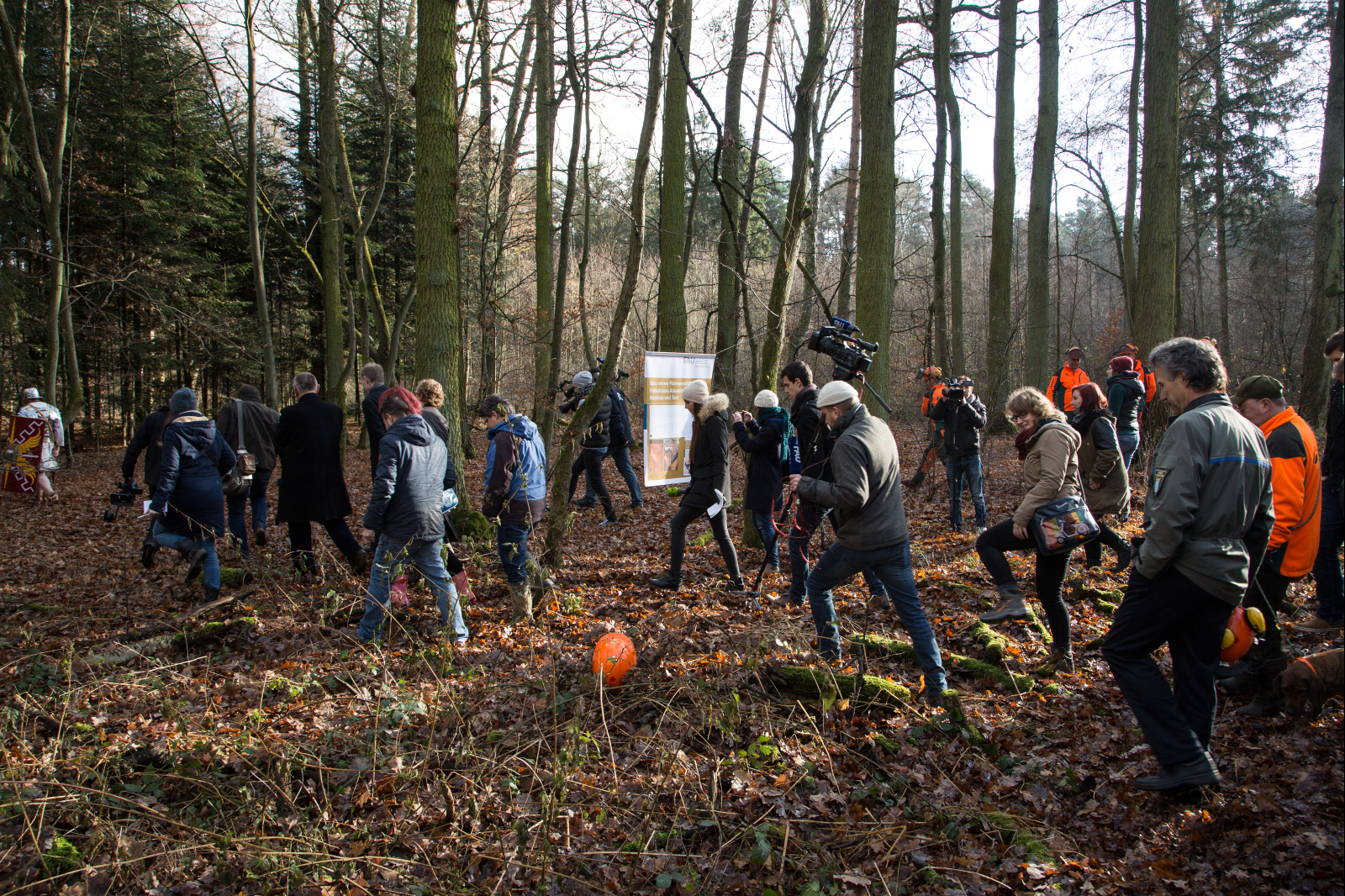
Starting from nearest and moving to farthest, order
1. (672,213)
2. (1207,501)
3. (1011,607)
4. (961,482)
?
1. (1207,501)
2. (1011,607)
3. (961,482)
4. (672,213)

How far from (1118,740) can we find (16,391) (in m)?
21.1

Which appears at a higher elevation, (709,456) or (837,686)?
(709,456)

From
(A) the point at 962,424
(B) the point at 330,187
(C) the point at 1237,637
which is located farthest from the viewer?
(B) the point at 330,187

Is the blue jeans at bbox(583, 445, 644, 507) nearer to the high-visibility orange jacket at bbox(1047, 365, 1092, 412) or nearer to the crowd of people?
the crowd of people

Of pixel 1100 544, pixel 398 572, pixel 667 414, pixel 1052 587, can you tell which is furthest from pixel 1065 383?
pixel 398 572

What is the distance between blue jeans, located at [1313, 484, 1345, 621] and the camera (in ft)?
15.6

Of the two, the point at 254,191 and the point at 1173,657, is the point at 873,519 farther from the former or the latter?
the point at 254,191

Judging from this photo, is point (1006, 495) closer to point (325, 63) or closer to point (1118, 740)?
point (1118, 740)

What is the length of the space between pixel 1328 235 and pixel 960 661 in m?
14.0

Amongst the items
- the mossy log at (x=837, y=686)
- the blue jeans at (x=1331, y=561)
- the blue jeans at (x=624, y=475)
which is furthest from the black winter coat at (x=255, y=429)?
the blue jeans at (x=1331, y=561)

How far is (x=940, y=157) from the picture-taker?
16.5 meters

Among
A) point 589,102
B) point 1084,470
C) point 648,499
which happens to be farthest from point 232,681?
point 589,102

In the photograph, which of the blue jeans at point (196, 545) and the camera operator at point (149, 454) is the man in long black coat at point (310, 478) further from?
the camera operator at point (149, 454)

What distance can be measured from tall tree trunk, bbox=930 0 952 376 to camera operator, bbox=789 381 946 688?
832 centimetres
